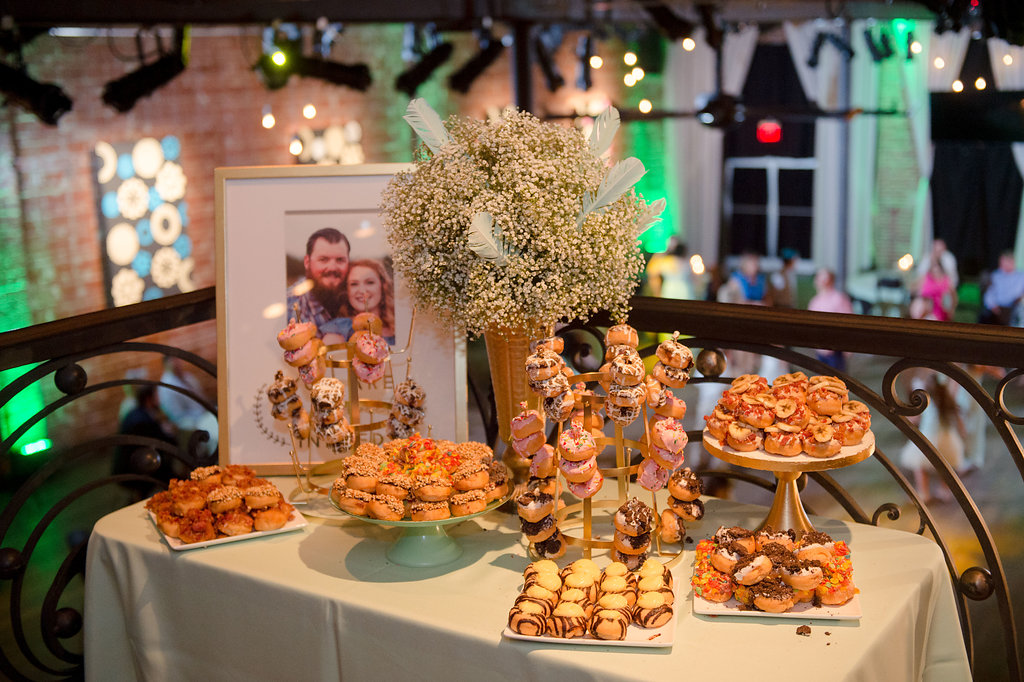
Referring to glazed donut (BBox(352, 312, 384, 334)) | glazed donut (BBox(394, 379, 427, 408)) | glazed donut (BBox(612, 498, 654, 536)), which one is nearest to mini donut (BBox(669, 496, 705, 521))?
glazed donut (BBox(612, 498, 654, 536))

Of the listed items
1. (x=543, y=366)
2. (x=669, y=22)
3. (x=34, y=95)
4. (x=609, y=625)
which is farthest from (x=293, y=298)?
(x=669, y=22)

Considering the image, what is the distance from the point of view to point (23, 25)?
6.18 meters

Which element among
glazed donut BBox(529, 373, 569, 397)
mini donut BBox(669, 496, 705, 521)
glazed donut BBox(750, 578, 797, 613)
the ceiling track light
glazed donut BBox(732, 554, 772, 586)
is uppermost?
the ceiling track light

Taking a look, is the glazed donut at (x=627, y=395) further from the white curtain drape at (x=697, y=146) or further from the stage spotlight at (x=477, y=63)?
the white curtain drape at (x=697, y=146)

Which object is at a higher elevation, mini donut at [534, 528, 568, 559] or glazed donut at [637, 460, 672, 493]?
glazed donut at [637, 460, 672, 493]

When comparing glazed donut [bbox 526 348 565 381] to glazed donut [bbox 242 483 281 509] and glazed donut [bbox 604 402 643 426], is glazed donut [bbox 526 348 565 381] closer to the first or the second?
glazed donut [bbox 604 402 643 426]

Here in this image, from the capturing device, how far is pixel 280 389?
79.9 inches

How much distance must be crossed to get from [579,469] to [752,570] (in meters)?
0.32

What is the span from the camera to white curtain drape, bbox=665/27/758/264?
10.4 m

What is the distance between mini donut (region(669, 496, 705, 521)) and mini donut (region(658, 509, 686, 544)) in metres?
0.01

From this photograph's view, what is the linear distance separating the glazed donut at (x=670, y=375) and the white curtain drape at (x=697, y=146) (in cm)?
Result: 918

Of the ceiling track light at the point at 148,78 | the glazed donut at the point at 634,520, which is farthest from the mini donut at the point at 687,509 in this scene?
the ceiling track light at the point at 148,78

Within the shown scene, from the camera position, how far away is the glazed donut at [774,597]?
1.50 meters

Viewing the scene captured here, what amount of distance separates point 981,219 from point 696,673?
359 inches
